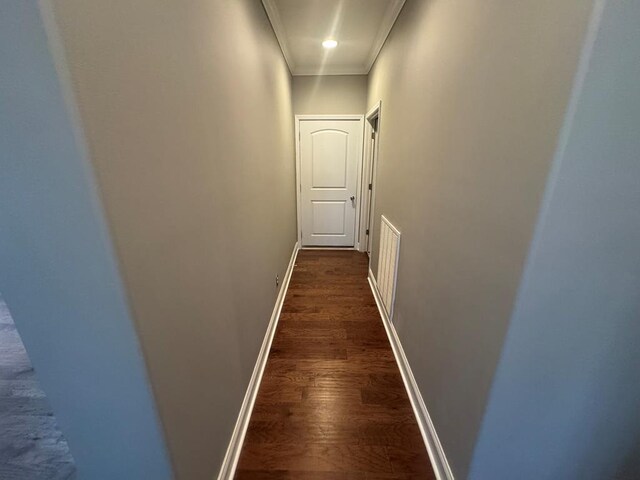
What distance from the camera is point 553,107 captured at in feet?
2.08

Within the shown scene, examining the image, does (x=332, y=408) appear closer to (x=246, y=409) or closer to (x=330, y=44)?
(x=246, y=409)

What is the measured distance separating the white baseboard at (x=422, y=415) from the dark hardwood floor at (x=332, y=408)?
0.04 m

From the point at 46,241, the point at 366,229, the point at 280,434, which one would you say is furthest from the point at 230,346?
the point at 366,229

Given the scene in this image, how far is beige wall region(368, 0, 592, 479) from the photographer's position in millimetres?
677

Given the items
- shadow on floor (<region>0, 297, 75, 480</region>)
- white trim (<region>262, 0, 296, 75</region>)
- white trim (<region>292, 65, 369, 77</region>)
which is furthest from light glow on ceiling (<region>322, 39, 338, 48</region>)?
shadow on floor (<region>0, 297, 75, 480</region>)

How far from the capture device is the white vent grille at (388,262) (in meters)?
2.01

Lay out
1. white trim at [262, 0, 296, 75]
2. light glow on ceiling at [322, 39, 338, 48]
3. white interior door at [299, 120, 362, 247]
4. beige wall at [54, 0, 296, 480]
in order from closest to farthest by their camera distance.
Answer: beige wall at [54, 0, 296, 480], white trim at [262, 0, 296, 75], light glow on ceiling at [322, 39, 338, 48], white interior door at [299, 120, 362, 247]

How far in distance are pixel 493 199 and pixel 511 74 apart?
1.22 feet

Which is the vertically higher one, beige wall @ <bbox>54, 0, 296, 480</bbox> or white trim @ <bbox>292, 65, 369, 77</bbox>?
white trim @ <bbox>292, 65, 369, 77</bbox>

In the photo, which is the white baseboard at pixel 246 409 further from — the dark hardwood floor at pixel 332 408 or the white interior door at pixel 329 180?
the white interior door at pixel 329 180

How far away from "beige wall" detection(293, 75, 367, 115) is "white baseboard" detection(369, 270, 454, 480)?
290 cm

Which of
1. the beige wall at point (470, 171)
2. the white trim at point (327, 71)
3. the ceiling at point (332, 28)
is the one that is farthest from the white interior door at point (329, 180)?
the beige wall at point (470, 171)

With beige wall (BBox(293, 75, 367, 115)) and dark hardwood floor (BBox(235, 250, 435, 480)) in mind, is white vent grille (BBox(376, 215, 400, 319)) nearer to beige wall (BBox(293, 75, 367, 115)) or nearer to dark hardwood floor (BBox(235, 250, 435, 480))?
dark hardwood floor (BBox(235, 250, 435, 480))

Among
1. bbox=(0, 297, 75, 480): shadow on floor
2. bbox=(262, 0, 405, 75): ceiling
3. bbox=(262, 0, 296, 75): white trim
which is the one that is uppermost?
bbox=(262, 0, 405, 75): ceiling
